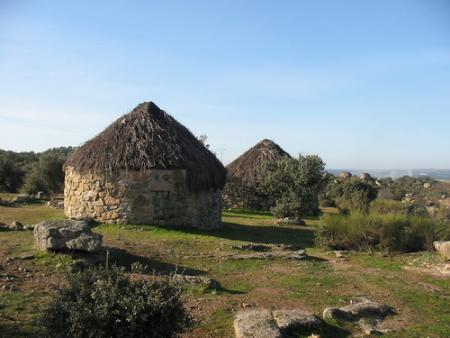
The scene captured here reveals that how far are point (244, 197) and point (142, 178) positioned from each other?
10381mm

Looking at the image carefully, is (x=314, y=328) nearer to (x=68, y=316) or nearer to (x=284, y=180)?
(x=68, y=316)

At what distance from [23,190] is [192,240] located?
51.7ft

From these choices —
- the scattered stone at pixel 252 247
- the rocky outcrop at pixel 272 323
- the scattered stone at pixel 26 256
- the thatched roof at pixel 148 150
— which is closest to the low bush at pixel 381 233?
the scattered stone at pixel 252 247

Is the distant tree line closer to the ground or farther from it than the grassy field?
farther from it

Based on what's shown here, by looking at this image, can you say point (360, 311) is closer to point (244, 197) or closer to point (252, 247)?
point (252, 247)

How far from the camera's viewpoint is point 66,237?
29.8 ft

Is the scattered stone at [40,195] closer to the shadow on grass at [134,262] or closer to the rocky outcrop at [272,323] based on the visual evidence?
the shadow on grass at [134,262]

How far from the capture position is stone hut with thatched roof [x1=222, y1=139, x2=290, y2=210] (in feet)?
78.1

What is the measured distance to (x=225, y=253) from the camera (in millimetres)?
11273

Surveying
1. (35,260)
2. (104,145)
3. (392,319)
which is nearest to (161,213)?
(104,145)

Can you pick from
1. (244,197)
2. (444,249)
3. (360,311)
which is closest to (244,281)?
(360,311)

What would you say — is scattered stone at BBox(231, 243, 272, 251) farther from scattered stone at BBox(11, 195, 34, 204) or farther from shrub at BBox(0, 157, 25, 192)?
shrub at BBox(0, 157, 25, 192)

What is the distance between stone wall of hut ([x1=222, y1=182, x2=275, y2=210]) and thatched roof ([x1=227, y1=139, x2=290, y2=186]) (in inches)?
12.1

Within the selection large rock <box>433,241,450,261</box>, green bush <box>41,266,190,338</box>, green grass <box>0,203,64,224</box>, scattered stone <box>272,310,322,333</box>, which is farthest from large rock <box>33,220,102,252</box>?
large rock <box>433,241,450,261</box>
